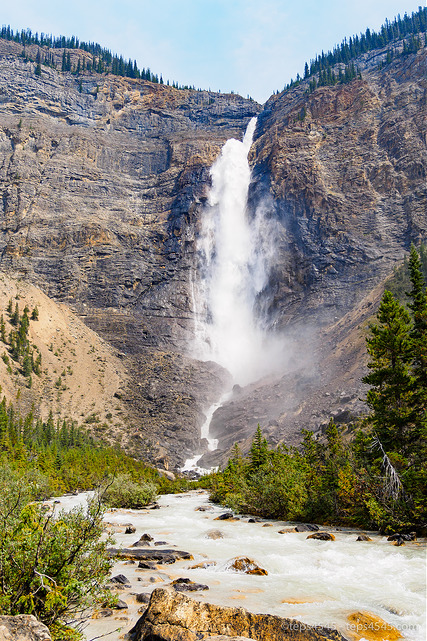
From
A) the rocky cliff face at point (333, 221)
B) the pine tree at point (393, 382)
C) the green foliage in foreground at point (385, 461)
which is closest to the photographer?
the green foliage in foreground at point (385, 461)

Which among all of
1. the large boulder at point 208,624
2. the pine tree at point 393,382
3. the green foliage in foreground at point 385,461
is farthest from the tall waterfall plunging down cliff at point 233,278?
the large boulder at point 208,624

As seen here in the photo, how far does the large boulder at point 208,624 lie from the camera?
20.4 ft

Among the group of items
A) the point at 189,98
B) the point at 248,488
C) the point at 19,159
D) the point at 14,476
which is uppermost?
the point at 189,98

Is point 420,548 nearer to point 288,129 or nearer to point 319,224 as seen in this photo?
point 319,224

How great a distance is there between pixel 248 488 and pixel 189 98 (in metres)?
167

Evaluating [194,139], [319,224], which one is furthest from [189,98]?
[319,224]

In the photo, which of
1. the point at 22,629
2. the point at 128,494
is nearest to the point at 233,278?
the point at 128,494

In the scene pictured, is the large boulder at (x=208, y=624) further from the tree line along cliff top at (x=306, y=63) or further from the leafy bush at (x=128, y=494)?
the tree line along cliff top at (x=306, y=63)

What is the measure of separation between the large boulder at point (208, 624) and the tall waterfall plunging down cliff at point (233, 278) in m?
78.5

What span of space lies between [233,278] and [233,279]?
1.00 feet

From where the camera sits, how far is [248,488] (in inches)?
1065

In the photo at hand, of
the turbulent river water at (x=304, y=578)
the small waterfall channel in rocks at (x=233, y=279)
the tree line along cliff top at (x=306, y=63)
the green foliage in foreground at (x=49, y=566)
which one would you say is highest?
the tree line along cliff top at (x=306, y=63)

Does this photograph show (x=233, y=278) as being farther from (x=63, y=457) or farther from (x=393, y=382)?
(x=393, y=382)

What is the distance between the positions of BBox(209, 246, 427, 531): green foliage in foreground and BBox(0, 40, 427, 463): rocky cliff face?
2916 centimetres
